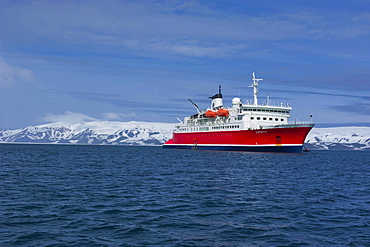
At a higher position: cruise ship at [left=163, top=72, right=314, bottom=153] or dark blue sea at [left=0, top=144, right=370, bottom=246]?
cruise ship at [left=163, top=72, right=314, bottom=153]

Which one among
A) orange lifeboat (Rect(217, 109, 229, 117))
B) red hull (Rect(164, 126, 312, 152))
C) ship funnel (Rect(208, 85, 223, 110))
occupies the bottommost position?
red hull (Rect(164, 126, 312, 152))

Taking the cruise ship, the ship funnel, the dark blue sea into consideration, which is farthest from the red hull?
the dark blue sea

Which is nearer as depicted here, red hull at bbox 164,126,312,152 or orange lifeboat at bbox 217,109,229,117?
red hull at bbox 164,126,312,152

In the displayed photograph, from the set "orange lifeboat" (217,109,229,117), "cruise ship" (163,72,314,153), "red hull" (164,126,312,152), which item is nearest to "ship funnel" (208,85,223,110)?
"cruise ship" (163,72,314,153)

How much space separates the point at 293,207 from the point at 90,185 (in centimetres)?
1346

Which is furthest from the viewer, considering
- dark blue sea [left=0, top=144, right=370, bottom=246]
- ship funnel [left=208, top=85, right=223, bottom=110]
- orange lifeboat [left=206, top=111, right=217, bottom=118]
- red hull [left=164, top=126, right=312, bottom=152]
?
ship funnel [left=208, top=85, right=223, bottom=110]

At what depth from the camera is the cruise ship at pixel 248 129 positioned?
6600 cm

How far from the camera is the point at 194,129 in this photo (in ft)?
314

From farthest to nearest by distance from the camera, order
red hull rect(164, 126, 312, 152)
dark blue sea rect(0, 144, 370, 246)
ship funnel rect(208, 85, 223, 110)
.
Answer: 1. ship funnel rect(208, 85, 223, 110)
2. red hull rect(164, 126, 312, 152)
3. dark blue sea rect(0, 144, 370, 246)

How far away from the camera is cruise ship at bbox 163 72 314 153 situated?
2598 inches

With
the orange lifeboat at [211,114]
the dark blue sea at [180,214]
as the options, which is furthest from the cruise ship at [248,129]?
the dark blue sea at [180,214]

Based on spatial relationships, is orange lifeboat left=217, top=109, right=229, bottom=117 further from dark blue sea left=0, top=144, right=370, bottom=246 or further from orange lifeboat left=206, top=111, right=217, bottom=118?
dark blue sea left=0, top=144, right=370, bottom=246

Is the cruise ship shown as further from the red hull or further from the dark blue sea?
the dark blue sea

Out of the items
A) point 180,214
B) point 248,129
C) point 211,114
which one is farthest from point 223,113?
point 180,214
